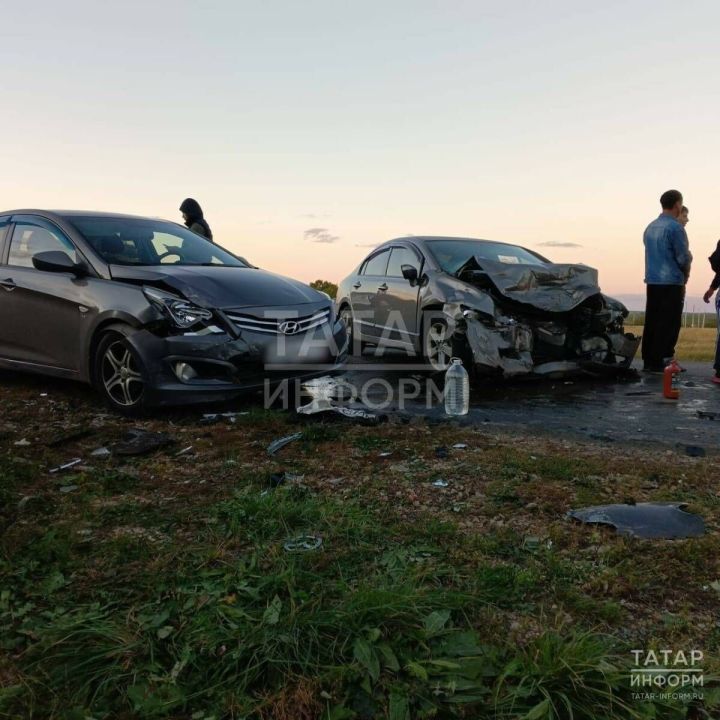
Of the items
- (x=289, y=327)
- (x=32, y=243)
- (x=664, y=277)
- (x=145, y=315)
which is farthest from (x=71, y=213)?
(x=664, y=277)

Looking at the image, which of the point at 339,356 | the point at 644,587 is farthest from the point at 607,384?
the point at 644,587

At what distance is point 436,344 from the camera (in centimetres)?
738

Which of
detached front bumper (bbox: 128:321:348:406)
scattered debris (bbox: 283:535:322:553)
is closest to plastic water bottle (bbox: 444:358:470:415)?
detached front bumper (bbox: 128:321:348:406)

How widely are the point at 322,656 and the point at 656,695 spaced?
968 mm

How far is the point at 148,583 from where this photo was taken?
2492 millimetres

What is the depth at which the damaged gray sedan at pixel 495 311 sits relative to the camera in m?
6.66

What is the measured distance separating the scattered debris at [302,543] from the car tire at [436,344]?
14.1 feet

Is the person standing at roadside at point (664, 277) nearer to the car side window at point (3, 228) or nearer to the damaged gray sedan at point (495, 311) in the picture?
the damaged gray sedan at point (495, 311)

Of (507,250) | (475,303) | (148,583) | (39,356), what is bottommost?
(148,583)

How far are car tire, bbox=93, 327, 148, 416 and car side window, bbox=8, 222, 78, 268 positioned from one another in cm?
93

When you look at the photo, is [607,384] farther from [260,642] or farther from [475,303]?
[260,642]

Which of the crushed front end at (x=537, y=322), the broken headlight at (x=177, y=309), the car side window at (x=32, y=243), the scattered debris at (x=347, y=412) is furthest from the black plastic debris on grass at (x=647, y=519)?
the car side window at (x=32, y=243)

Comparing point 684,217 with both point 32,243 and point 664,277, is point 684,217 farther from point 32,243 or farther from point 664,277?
point 32,243

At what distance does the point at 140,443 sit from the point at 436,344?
3.81 m
